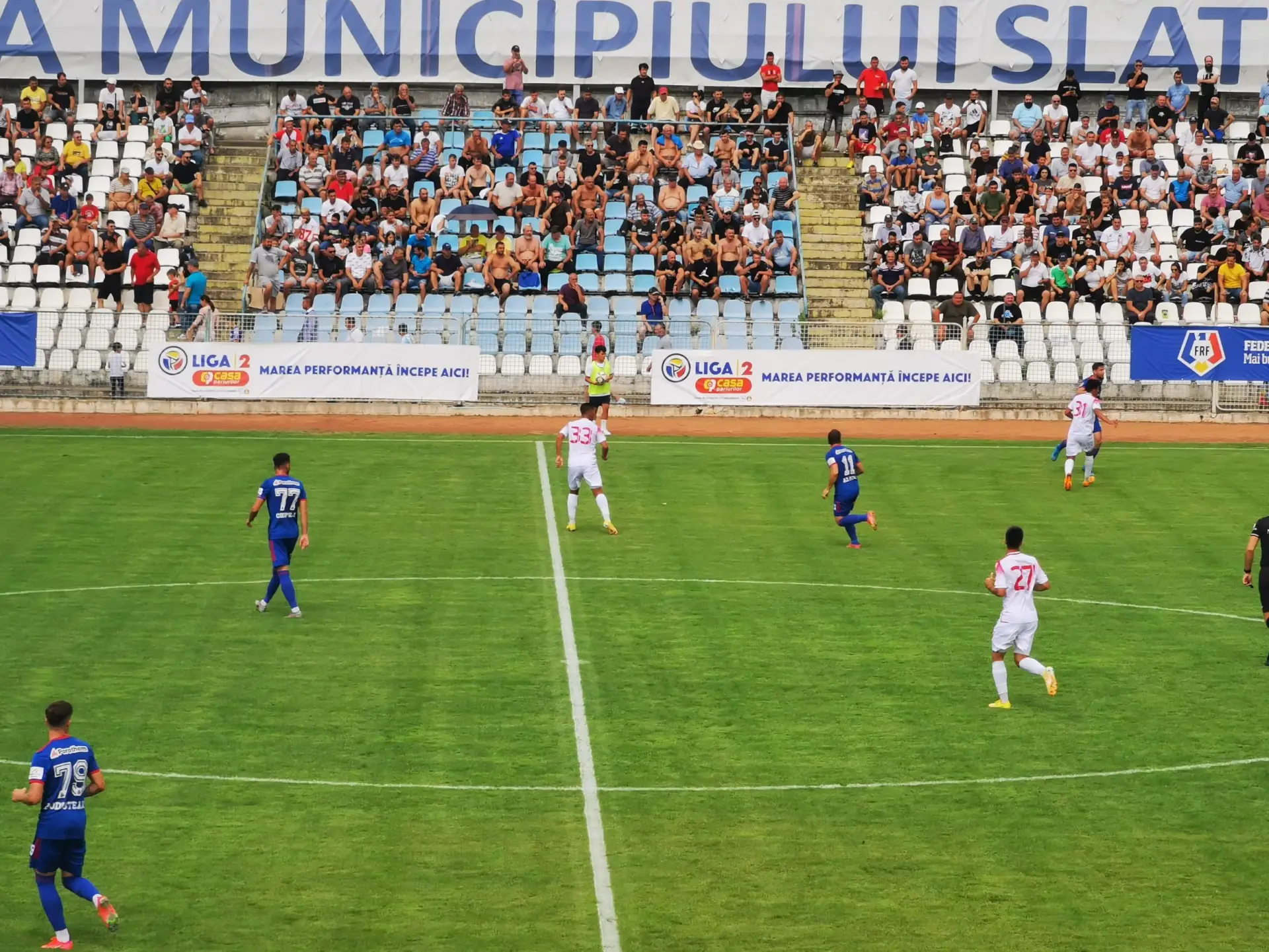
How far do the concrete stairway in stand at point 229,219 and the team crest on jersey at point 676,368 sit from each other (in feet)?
33.7

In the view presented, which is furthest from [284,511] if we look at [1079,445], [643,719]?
[1079,445]

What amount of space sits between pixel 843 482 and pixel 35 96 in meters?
28.7

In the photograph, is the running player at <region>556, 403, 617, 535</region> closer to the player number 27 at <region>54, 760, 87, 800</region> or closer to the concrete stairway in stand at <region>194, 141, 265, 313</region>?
the player number 27 at <region>54, 760, 87, 800</region>

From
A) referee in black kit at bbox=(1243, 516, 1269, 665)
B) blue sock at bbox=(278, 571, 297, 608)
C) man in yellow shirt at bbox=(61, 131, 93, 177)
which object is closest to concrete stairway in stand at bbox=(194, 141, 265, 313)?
man in yellow shirt at bbox=(61, 131, 93, 177)

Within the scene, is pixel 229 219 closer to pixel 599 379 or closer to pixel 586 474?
pixel 599 379

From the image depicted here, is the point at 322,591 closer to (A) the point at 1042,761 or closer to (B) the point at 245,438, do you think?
(A) the point at 1042,761

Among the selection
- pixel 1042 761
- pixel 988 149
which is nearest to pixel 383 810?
pixel 1042 761

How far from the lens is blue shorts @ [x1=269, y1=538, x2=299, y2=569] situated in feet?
67.5

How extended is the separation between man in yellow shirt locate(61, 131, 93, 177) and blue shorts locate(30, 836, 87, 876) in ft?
117

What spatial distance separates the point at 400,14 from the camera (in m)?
48.3

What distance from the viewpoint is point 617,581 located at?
77.9ft

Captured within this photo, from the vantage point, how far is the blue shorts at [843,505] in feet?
83.6

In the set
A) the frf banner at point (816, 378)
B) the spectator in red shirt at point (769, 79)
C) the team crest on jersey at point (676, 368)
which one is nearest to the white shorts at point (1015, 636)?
the frf banner at point (816, 378)

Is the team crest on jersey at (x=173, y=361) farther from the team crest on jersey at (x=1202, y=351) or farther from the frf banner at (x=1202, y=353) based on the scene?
the team crest on jersey at (x=1202, y=351)
